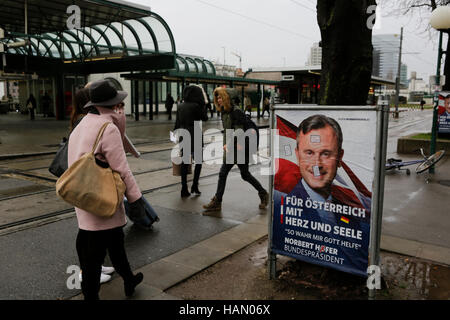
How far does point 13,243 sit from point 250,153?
3.28m

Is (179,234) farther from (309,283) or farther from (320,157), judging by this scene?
(320,157)

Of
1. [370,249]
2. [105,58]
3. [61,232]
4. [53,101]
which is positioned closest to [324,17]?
[370,249]

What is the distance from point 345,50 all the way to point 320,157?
1148mm

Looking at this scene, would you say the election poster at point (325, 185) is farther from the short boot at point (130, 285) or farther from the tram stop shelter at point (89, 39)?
the tram stop shelter at point (89, 39)

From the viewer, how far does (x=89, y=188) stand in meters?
2.81

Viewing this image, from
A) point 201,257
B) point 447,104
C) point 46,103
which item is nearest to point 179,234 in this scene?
point 201,257

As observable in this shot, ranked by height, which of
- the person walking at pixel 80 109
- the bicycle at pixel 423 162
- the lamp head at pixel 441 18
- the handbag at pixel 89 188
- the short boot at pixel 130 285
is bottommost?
the short boot at pixel 130 285

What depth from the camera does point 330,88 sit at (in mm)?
3881

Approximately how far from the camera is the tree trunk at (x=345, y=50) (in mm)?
3727

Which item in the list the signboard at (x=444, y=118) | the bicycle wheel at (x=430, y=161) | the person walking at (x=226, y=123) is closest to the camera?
the person walking at (x=226, y=123)

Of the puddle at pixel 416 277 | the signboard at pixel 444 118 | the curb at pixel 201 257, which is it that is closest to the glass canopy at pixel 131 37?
the signboard at pixel 444 118

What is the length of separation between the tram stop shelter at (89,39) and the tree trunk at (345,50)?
13.2m

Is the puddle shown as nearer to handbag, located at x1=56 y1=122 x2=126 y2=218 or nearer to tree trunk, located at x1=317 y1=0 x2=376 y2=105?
tree trunk, located at x1=317 y1=0 x2=376 y2=105

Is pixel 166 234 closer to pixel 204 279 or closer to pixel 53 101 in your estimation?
pixel 204 279
